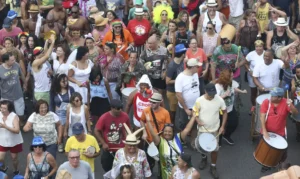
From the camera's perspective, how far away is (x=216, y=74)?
1292 cm

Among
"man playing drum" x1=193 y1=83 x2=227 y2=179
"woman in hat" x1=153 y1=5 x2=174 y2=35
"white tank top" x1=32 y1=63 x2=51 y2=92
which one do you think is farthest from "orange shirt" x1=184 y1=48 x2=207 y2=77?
"white tank top" x1=32 y1=63 x2=51 y2=92

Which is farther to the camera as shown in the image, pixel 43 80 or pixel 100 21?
pixel 100 21

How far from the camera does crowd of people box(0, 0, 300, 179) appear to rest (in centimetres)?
1031

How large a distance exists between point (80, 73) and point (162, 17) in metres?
3.22

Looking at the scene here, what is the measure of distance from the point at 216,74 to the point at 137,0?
2.99 metres

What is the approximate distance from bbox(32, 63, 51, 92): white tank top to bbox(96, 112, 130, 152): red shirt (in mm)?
2222

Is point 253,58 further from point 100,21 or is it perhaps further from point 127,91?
point 100,21

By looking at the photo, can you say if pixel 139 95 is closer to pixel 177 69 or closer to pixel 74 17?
pixel 177 69

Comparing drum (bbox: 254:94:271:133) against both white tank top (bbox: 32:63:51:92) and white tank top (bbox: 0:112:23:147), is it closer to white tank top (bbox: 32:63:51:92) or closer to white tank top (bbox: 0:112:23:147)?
white tank top (bbox: 32:63:51:92)

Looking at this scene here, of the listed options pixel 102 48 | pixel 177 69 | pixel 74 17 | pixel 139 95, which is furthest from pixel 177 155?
pixel 74 17

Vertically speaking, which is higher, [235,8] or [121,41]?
[121,41]

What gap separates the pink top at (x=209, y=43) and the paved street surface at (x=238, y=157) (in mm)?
1527

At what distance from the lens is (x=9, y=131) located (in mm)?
11039

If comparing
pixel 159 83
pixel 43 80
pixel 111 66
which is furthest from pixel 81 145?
pixel 159 83
